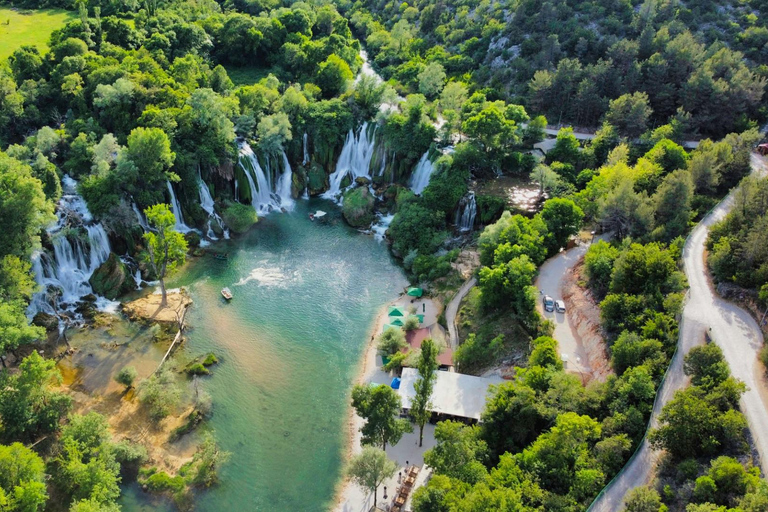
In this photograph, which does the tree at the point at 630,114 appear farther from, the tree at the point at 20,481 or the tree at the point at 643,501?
the tree at the point at 20,481

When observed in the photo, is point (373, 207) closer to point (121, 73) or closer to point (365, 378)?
point (365, 378)

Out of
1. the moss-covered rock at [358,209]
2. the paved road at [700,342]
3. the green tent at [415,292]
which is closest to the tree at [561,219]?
the paved road at [700,342]

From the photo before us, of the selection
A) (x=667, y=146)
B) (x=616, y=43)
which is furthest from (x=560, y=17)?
(x=667, y=146)

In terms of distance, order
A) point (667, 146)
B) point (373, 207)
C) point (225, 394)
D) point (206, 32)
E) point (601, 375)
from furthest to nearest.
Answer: point (206, 32), point (373, 207), point (667, 146), point (225, 394), point (601, 375)

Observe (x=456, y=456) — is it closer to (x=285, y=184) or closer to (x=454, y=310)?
(x=454, y=310)

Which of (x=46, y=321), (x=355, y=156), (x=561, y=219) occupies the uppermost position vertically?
(x=561, y=219)

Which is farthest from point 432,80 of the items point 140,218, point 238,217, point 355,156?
point 140,218
